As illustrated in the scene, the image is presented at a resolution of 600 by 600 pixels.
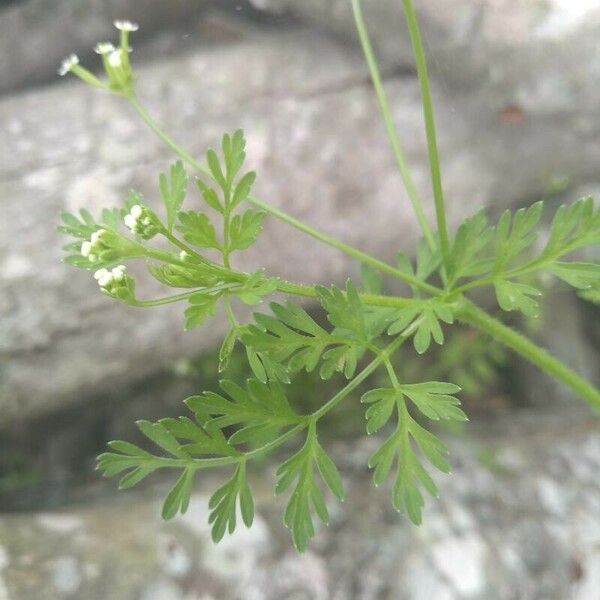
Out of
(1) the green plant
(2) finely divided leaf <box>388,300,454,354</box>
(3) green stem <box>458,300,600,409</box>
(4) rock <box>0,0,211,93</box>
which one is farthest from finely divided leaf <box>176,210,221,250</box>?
(4) rock <box>0,0,211,93</box>

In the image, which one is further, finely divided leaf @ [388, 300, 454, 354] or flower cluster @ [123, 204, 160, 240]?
finely divided leaf @ [388, 300, 454, 354]

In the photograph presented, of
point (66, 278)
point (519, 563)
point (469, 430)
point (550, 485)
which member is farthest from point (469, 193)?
point (66, 278)

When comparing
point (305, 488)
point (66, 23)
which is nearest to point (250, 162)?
point (66, 23)

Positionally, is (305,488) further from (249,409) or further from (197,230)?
(197,230)

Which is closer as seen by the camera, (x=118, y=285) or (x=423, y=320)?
(x=118, y=285)

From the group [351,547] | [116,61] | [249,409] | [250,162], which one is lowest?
[351,547]

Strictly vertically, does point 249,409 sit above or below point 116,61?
below

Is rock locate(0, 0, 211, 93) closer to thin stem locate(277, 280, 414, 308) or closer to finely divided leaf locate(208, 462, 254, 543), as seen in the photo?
thin stem locate(277, 280, 414, 308)

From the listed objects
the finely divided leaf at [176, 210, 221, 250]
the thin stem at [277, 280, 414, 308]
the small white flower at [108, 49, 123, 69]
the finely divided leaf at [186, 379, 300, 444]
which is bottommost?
the finely divided leaf at [186, 379, 300, 444]
